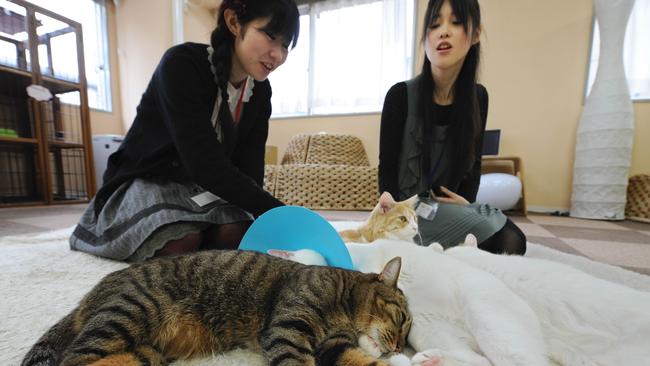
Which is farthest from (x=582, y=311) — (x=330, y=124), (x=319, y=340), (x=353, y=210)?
(x=330, y=124)

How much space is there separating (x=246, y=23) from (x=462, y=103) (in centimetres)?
94

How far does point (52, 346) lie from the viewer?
528mm

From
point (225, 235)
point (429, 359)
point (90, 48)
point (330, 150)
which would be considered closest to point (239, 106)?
point (225, 235)

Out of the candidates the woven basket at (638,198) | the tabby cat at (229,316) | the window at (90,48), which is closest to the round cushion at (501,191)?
the woven basket at (638,198)

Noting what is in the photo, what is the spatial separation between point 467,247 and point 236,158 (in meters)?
1.07

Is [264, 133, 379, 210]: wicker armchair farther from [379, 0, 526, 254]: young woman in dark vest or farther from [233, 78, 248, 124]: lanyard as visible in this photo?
[233, 78, 248, 124]: lanyard

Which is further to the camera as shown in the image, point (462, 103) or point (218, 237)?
point (462, 103)

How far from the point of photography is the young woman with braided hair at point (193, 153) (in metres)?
Answer: 0.98

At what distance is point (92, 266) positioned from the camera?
1.08 meters

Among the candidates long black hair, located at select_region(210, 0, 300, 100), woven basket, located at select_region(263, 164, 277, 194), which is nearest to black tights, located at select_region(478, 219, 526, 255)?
long black hair, located at select_region(210, 0, 300, 100)

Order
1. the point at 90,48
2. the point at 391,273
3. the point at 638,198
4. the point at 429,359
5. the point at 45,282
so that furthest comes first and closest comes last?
the point at 90,48 → the point at 638,198 → the point at 45,282 → the point at 391,273 → the point at 429,359

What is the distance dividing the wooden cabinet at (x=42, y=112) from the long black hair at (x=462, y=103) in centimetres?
333

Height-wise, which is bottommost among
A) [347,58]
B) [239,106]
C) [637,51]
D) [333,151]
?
[333,151]

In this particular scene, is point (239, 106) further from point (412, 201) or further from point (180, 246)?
point (412, 201)
